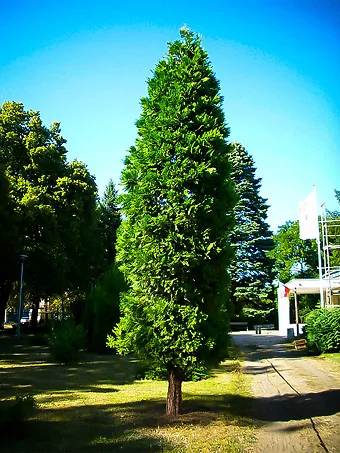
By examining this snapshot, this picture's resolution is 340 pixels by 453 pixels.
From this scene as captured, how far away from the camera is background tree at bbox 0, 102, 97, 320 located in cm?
2722

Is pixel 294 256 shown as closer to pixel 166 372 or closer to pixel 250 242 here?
pixel 250 242

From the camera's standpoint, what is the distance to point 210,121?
808cm

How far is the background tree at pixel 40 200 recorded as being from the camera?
2722cm

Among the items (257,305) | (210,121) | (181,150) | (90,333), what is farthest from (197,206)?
(257,305)

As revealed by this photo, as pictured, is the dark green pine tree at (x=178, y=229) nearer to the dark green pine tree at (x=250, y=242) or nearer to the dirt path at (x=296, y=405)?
the dirt path at (x=296, y=405)

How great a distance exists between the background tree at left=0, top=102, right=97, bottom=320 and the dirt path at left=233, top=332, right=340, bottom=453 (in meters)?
16.1

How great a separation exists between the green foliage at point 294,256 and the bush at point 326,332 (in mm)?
38025

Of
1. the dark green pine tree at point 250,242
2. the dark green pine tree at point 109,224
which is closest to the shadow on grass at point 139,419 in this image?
the dark green pine tree at point 250,242

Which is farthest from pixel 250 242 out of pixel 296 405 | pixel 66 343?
pixel 296 405

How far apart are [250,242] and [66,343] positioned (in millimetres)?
26510

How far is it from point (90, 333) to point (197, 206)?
17.4 meters

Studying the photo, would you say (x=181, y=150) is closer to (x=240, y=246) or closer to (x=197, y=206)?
(x=197, y=206)

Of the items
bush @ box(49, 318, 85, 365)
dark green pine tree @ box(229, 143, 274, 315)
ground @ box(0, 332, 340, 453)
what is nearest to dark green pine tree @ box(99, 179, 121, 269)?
dark green pine tree @ box(229, 143, 274, 315)

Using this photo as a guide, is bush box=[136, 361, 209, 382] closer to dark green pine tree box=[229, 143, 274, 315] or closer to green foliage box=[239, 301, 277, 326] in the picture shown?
dark green pine tree box=[229, 143, 274, 315]
